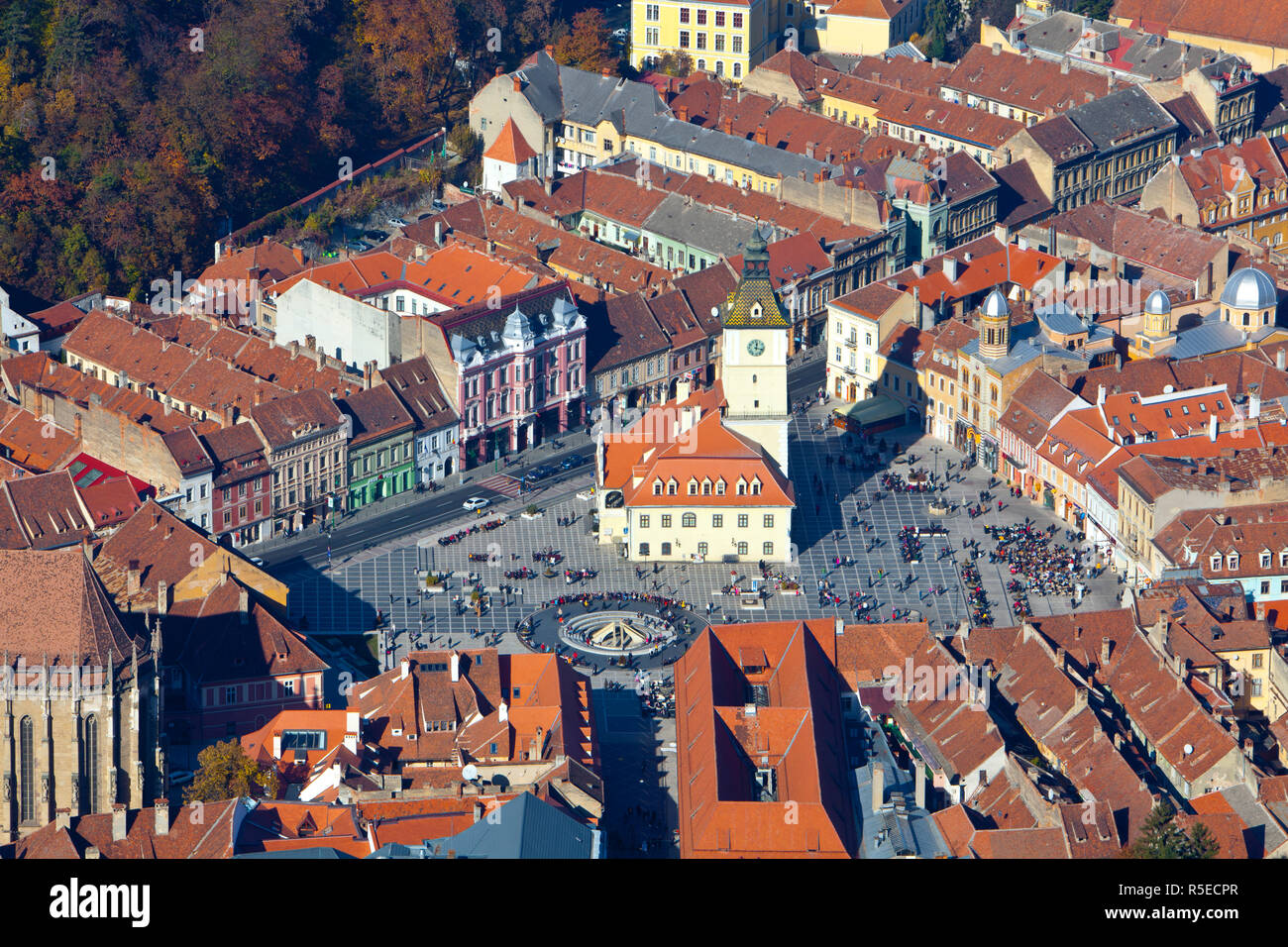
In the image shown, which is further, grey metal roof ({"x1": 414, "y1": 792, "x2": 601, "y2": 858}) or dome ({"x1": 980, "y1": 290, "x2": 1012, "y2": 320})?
dome ({"x1": 980, "y1": 290, "x2": 1012, "y2": 320})

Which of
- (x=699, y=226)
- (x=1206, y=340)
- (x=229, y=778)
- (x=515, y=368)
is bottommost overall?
(x=1206, y=340)

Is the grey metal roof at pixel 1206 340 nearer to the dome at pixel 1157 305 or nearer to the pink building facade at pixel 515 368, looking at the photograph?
the dome at pixel 1157 305

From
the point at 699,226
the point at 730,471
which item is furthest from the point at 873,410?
the point at 699,226

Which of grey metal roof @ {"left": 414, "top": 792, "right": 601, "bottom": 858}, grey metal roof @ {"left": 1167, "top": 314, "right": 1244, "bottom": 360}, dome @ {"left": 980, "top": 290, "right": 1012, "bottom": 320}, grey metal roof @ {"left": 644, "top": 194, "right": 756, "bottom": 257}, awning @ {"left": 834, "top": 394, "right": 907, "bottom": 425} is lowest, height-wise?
awning @ {"left": 834, "top": 394, "right": 907, "bottom": 425}

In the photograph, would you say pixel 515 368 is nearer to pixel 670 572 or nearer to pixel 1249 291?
pixel 670 572

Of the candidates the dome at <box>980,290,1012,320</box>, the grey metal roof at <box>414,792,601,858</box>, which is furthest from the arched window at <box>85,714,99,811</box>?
the dome at <box>980,290,1012,320</box>

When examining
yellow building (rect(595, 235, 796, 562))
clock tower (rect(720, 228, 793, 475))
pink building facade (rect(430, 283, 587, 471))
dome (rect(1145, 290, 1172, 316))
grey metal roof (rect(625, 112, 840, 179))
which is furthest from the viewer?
grey metal roof (rect(625, 112, 840, 179))

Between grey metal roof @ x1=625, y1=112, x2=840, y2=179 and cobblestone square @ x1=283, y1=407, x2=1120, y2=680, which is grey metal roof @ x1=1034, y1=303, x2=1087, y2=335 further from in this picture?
grey metal roof @ x1=625, y1=112, x2=840, y2=179

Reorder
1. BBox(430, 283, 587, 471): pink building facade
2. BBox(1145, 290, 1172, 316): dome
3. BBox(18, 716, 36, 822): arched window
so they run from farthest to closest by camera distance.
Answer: BBox(1145, 290, 1172, 316): dome < BBox(430, 283, 587, 471): pink building facade < BBox(18, 716, 36, 822): arched window
